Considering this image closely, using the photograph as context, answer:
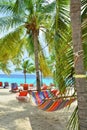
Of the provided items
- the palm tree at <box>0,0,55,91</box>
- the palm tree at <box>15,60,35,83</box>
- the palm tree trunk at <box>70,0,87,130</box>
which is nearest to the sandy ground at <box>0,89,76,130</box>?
the palm tree trunk at <box>70,0,87,130</box>

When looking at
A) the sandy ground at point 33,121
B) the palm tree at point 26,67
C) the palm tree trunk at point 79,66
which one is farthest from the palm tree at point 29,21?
the palm tree at point 26,67

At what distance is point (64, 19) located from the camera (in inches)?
229

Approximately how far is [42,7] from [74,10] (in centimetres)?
934

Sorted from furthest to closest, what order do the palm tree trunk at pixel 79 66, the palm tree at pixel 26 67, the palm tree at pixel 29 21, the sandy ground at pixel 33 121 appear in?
the palm tree at pixel 26 67, the palm tree at pixel 29 21, the sandy ground at pixel 33 121, the palm tree trunk at pixel 79 66

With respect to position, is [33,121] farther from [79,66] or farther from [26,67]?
[26,67]

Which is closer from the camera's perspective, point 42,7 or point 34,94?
point 34,94

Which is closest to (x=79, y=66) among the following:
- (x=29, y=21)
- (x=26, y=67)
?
(x=29, y=21)

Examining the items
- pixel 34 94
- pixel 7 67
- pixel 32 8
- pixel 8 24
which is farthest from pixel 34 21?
pixel 7 67

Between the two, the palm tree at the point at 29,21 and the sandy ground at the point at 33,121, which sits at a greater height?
the palm tree at the point at 29,21

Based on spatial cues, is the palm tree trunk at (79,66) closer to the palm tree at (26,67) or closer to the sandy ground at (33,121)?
the sandy ground at (33,121)

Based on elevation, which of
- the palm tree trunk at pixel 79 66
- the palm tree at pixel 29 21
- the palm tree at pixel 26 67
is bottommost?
the palm tree trunk at pixel 79 66

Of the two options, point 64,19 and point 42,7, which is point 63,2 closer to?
point 64,19

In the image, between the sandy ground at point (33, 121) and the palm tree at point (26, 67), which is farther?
the palm tree at point (26, 67)

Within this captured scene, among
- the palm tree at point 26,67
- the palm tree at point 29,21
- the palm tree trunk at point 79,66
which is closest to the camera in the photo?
the palm tree trunk at point 79,66
